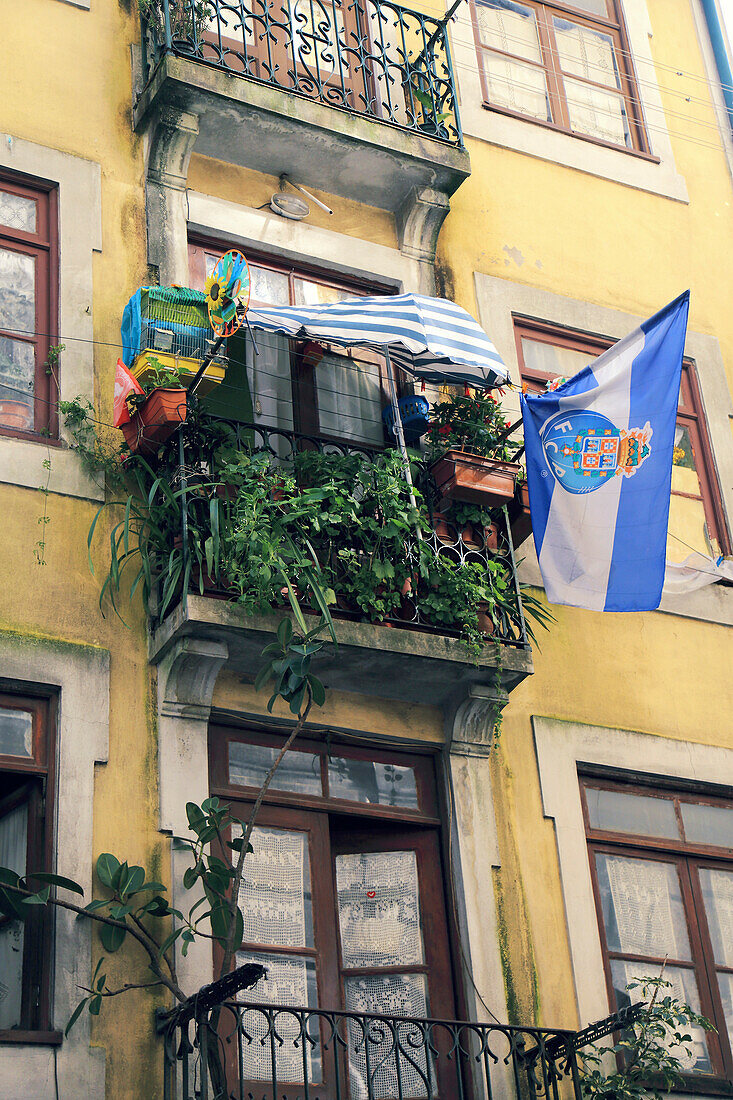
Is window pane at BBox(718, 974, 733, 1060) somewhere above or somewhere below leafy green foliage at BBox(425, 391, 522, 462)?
below

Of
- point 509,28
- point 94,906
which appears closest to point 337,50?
point 509,28

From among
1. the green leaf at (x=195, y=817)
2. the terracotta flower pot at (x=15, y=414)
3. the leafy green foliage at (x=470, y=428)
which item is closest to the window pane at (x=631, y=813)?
the leafy green foliage at (x=470, y=428)

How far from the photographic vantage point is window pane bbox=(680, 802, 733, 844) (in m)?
9.80

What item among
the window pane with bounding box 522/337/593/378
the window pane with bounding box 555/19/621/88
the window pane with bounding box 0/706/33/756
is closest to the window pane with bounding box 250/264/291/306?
the window pane with bounding box 522/337/593/378

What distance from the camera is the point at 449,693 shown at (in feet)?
30.0

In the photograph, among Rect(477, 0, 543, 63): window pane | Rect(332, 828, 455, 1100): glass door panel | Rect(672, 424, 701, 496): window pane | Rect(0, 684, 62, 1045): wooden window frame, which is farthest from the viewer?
Rect(477, 0, 543, 63): window pane

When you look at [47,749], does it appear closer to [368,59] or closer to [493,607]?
[493,607]

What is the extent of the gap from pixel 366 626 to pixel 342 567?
1.48ft

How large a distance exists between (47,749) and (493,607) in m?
2.66

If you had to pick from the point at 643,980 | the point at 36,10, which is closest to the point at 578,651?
the point at 643,980

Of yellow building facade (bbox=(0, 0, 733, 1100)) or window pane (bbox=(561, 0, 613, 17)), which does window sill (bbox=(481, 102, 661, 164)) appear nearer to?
yellow building facade (bbox=(0, 0, 733, 1100))

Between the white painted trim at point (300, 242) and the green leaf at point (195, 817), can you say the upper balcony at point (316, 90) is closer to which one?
the white painted trim at point (300, 242)

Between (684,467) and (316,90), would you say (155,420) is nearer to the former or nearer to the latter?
(316,90)

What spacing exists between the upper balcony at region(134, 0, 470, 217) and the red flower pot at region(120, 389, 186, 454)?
2347mm
